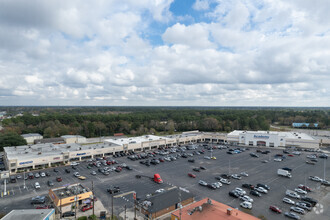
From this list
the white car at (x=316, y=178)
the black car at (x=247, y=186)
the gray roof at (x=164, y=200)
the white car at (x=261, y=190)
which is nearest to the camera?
the gray roof at (x=164, y=200)

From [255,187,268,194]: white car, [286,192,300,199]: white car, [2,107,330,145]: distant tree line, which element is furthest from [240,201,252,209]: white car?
[2,107,330,145]: distant tree line

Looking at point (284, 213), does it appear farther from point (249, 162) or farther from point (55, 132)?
point (55, 132)

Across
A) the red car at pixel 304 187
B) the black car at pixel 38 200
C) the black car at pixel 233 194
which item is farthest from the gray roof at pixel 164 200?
the red car at pixel 304 187

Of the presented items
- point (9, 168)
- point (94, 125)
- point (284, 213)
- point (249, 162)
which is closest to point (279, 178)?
point (249, 162)

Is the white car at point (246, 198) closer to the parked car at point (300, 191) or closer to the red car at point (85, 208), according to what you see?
the parked car at point (300, 191)

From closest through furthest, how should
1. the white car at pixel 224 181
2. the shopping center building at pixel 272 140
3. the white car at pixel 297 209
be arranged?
the white car at pixel 297 209, the white car at pixel 224 181, the shopping center building at pixel 272 140

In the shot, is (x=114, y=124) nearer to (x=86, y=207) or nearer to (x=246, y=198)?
(x=86, y=207)
